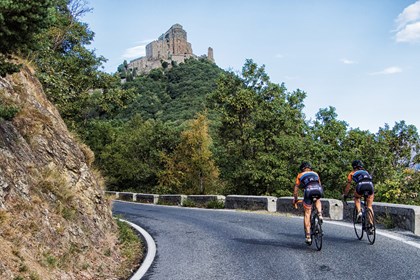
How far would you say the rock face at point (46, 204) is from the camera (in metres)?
5.51

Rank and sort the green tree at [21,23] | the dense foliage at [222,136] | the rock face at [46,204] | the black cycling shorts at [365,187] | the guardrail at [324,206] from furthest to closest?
the dense foliage at [222,136]
the guardrail at [324,206]
the black cycling shorts at [365,187]
the rock face at [46,204]
the green tree at [21,23]

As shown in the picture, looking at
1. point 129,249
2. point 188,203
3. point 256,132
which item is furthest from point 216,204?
point 129,249

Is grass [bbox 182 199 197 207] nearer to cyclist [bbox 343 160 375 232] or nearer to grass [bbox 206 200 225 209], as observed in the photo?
grass [bbox 206 200 225 209]

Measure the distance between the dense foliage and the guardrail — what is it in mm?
3569

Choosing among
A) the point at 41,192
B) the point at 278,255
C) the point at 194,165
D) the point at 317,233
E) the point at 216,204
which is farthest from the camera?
the point at 194,165

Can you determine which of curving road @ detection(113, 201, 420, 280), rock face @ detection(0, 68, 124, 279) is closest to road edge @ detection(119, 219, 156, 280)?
curving road @ detection(113, 201, 420, 280)

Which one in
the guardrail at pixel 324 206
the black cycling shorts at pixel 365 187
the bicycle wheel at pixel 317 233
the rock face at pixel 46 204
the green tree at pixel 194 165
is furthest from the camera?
the green tree at pixel 194 165

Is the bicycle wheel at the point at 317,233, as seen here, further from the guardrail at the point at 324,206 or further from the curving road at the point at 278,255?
the guardrail at the point at 324,206

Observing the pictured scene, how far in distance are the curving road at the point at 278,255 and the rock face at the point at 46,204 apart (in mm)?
1244

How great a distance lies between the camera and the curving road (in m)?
5.92

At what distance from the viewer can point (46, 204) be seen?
6.92 m

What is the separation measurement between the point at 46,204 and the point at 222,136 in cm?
2679

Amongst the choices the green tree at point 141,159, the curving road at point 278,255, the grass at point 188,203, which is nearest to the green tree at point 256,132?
the grass at point 188,203

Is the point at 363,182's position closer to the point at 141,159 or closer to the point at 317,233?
the point at 317,233
